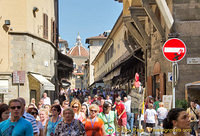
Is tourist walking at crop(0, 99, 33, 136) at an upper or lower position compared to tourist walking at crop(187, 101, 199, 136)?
upper

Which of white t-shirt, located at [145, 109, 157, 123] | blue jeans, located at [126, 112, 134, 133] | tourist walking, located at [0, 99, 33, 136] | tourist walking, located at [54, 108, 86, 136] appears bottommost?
blue jeans, located at [126, 112, 134, 133]

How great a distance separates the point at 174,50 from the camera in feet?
28.3

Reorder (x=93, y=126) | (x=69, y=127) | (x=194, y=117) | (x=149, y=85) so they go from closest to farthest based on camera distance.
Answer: (x=69, y=127) → (x=93, y=126) → (x=194, y=117) → (x=149, y=85)

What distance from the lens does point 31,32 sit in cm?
2308

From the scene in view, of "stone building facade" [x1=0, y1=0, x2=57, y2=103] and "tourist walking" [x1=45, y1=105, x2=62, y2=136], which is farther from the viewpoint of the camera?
"stone building facade" [x1=0, y1=0, x2=57, y2=103]

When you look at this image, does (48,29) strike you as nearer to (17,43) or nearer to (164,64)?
(17,43)

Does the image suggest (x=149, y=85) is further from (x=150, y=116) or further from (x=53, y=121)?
(x=53, y=121)

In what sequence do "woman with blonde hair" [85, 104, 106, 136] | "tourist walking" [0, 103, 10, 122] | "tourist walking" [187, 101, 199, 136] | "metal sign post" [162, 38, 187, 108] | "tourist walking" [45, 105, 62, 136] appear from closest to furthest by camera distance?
1. "tourist walking" [0, 103, 10, 122]
2. "tourist walking" [45, 105, 62, 136]
3. "woman with blonde hair" [85, 104, 106, 136]
4. "metal sign post" [162, 38, 187, 108]
5. "tourist walking" [187, 101, 199, 136]

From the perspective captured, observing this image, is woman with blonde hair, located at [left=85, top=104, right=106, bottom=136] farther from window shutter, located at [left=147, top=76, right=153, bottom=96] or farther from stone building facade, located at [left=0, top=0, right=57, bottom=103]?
stone building facade, located at [left=0, top=0, right=57, bottom=103]

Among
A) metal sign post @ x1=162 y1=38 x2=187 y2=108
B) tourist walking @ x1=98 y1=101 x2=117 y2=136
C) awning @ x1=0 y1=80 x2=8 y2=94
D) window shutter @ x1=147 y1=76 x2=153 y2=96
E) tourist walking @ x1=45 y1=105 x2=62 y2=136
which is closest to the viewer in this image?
tourist walking @ x1=45 y1=105 x2=62 y2=136

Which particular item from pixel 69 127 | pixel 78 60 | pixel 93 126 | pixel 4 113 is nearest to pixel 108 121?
pixel 93 126

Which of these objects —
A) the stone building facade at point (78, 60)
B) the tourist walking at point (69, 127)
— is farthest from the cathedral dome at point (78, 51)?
the tourist walking at point (69, 127)

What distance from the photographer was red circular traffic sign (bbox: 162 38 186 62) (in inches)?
336

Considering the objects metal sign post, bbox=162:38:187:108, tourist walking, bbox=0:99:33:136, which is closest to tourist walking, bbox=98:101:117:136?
metal sign post, bbox=162:38:187:108
